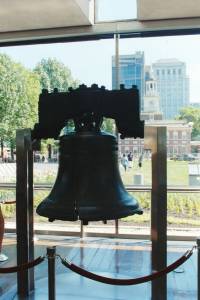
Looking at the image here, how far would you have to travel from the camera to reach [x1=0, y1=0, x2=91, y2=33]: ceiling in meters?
3.89

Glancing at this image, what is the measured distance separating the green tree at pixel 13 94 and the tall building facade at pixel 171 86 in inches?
65.3

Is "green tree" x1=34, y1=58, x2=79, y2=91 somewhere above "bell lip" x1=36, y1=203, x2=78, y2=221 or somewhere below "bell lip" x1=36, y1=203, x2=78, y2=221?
above

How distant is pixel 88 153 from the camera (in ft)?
5.52

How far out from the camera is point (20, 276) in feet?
9.46

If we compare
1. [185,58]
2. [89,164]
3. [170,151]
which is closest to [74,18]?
[185,58]

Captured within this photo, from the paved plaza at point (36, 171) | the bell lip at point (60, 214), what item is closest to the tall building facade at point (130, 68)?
the paved plaza at point (36, 171)

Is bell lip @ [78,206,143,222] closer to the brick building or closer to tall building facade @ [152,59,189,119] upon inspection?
the brick building

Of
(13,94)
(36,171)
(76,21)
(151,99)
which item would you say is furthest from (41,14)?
(36,171)

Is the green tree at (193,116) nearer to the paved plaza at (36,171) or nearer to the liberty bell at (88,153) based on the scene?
the paved plaza at (36,171)

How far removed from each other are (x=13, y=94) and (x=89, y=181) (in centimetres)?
369

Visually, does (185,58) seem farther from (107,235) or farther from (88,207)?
(88,207)

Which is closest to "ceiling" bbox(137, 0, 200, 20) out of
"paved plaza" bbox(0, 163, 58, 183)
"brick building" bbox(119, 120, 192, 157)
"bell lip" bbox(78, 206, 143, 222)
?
"brick building" bbox(119, 120, 192, 157)

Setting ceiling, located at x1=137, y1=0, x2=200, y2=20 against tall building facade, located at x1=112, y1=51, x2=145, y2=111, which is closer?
ceiling, located at x1=137, y1=0, x2=200, y2=20

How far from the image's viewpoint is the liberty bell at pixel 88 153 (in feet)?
5.17
